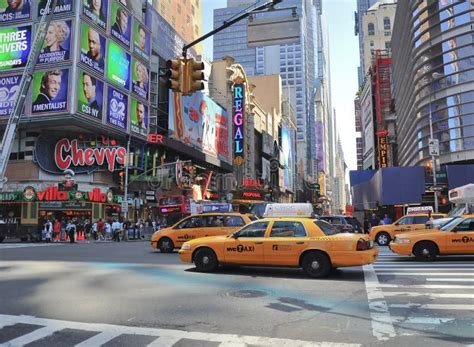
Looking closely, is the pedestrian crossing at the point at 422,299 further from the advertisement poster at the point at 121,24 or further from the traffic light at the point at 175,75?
the advertisement poster at the point at 121,24

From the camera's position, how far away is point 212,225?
59.4 feet

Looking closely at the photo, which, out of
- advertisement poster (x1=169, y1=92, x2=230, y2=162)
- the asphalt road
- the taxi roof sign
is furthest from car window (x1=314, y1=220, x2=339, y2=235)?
advertisement poster (x1=169, y1=92, x2=230, y2=162)

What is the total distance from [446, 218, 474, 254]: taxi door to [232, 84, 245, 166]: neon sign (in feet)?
212

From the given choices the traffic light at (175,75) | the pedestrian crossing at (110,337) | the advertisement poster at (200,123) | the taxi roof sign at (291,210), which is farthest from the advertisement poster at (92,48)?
the pedestrian crossing at (110,337)

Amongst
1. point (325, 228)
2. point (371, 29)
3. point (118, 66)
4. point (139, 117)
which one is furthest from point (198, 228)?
point (371, 29)

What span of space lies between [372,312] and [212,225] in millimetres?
10870

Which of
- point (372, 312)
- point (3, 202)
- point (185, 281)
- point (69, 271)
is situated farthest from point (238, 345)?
point (3, 202)

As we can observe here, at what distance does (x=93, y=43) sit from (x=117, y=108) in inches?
248

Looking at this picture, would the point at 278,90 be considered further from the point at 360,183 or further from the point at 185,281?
the point at 185,281

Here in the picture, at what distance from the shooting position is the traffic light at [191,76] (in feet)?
39.5

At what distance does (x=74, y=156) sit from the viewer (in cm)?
4262

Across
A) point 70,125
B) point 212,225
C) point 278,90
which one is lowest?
point 212,225

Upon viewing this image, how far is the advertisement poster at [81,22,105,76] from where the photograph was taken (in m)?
41.0

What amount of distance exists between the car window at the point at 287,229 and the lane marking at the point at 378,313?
194cm
